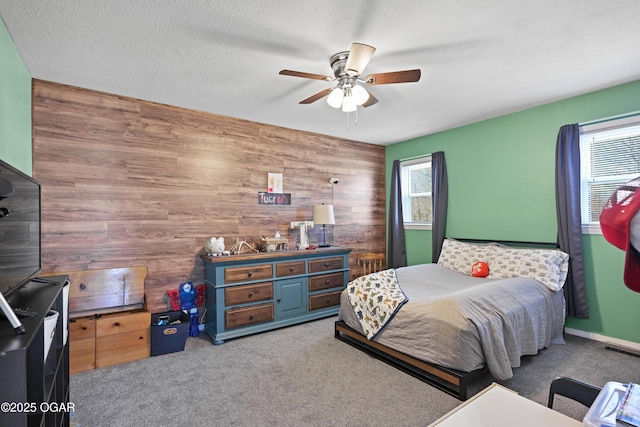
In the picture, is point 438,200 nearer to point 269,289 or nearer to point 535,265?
point 535,265

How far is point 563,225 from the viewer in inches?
130

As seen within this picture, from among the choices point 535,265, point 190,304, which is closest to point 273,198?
point 190,304

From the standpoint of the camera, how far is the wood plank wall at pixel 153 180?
2.88 meters

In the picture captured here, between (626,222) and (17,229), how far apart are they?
80.6 inches

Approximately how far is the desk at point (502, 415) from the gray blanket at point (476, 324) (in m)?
0.93

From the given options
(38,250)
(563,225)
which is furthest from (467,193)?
(38,250)

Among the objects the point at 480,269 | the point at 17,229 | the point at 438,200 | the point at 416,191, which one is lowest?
the point at 480,269

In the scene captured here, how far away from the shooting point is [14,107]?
2240mm

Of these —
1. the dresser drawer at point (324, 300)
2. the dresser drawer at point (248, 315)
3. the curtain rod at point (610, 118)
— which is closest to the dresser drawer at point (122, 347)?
the dresser drawer at point (248, 315)

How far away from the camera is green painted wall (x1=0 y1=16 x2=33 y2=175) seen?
1994 mm

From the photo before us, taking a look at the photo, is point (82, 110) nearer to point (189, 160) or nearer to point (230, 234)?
point (189, 160)

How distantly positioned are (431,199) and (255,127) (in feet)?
9.11

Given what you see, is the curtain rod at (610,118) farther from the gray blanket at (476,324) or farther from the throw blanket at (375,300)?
the throw blanket at (375,300)

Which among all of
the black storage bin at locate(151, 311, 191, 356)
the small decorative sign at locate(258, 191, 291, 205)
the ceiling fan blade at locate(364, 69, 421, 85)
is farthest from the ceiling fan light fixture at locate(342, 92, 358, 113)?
the black storage bin at locate(151, 311, 191, 356)
